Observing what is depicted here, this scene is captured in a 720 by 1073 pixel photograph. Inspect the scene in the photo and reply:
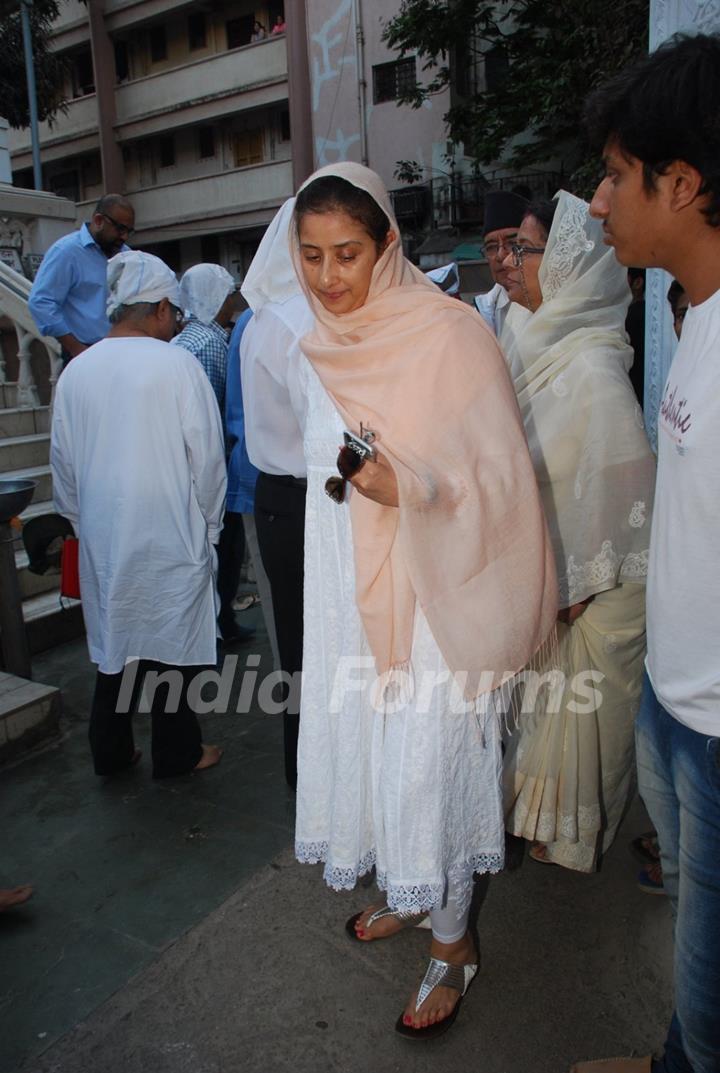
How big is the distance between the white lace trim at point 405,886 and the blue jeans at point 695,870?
0.52 meters

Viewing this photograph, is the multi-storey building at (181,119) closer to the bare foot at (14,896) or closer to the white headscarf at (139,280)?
the white headscarf at (139,280)

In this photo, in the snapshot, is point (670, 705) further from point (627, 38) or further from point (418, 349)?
point (627, 38)

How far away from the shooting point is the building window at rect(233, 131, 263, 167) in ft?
73.1

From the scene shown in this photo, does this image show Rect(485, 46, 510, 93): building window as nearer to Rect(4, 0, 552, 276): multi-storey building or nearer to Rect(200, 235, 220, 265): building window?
Rect(4, 0, 552, 276): multi-storey building

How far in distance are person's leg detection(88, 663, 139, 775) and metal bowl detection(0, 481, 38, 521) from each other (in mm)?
949

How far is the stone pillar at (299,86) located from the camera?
748 inches

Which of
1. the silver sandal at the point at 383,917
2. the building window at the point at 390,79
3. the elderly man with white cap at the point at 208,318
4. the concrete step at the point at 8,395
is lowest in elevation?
the silver sandal at the point at 383,917

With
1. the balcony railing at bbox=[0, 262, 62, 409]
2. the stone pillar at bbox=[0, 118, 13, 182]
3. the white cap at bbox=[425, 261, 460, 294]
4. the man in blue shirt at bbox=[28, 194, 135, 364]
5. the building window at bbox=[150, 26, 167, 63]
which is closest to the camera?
the man in blue shirt at bbox=[28, 194, 135, 364]

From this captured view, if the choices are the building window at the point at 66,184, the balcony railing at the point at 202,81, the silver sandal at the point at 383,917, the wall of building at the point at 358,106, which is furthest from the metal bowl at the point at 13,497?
the building window at the point at 66,184

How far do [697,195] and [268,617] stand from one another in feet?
7.28

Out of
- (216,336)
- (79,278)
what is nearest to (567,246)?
(216,336)

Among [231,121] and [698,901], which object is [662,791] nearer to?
[698,901]

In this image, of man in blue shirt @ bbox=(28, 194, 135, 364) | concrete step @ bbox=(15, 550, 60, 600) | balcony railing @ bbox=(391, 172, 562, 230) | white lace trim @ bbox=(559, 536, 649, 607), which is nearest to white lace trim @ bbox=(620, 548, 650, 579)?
white lace trim @ bbox=(559, 536, 649, 607)

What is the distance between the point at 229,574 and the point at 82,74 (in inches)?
1074
